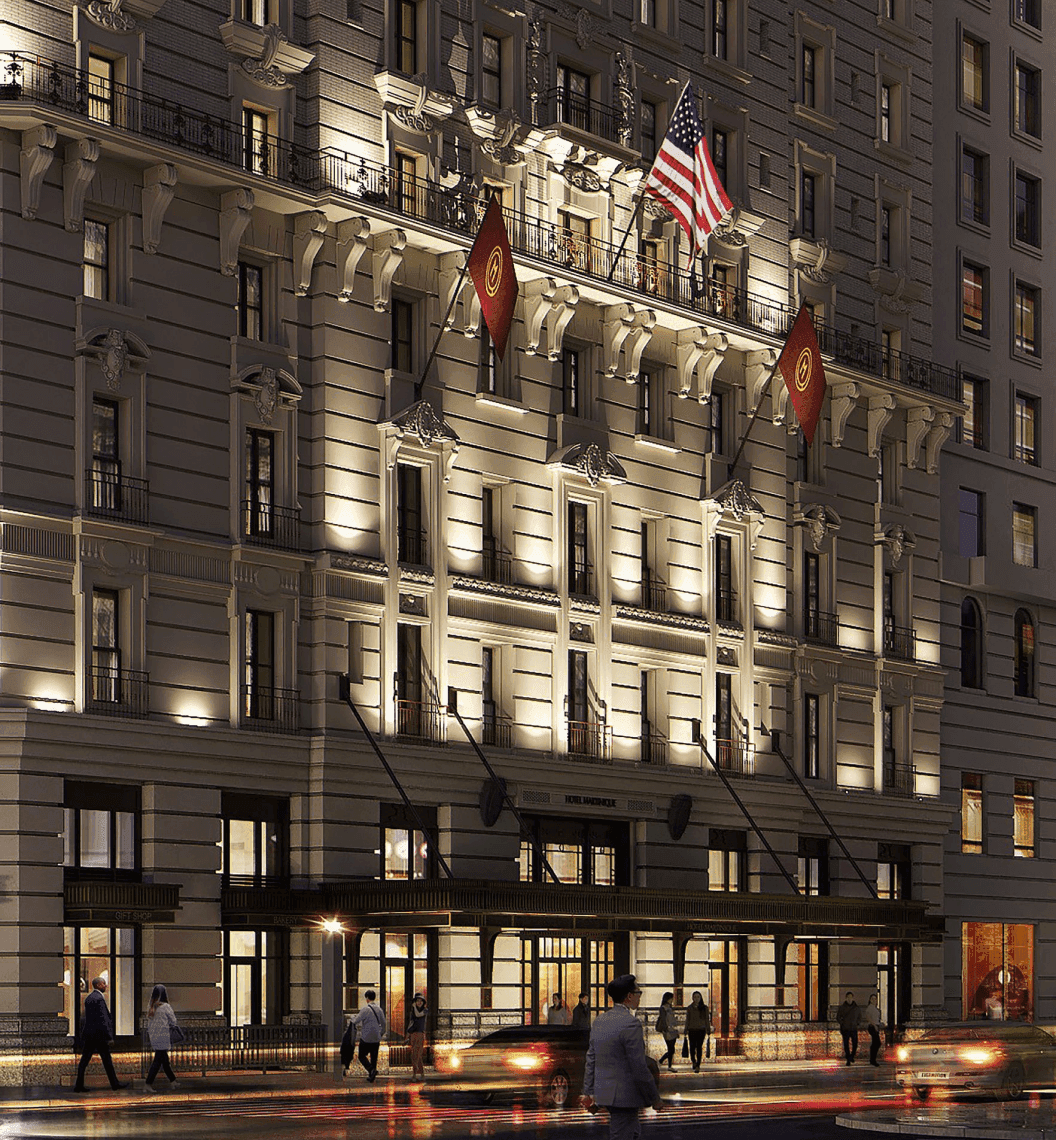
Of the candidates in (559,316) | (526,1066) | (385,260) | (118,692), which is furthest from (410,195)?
(526,1066)

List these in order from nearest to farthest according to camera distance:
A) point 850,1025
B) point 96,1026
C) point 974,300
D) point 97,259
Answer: point 96,1026, point 97,259, point 850,1025, point 974,300

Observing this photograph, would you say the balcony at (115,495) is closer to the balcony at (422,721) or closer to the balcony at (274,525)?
the balcony at (274,525)

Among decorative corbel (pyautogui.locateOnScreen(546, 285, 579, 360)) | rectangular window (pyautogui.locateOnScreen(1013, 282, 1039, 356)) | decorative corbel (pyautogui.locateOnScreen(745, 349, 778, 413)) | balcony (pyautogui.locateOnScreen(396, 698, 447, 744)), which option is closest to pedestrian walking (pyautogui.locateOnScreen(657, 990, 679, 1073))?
balcony (pyautogui.locateOnScreen(396, 698, 447, 744))

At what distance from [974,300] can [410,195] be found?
1087 inches

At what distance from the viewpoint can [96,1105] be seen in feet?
122

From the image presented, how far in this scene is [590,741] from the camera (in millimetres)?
57906

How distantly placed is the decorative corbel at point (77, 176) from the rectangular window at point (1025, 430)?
129 feet

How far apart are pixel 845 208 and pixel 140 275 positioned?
93.2 feet

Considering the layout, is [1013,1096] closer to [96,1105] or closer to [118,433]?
[96,1105]

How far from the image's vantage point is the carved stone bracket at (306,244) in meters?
51.8

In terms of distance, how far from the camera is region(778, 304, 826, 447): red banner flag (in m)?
57.6

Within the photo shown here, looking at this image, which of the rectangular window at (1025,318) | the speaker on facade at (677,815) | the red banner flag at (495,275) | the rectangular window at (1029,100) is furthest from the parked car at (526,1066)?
the rectangular window at (1029,100)

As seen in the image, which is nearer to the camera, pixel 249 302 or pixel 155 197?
pixel 155 197

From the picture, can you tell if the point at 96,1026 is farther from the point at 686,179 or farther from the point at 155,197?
the point at 686,179
